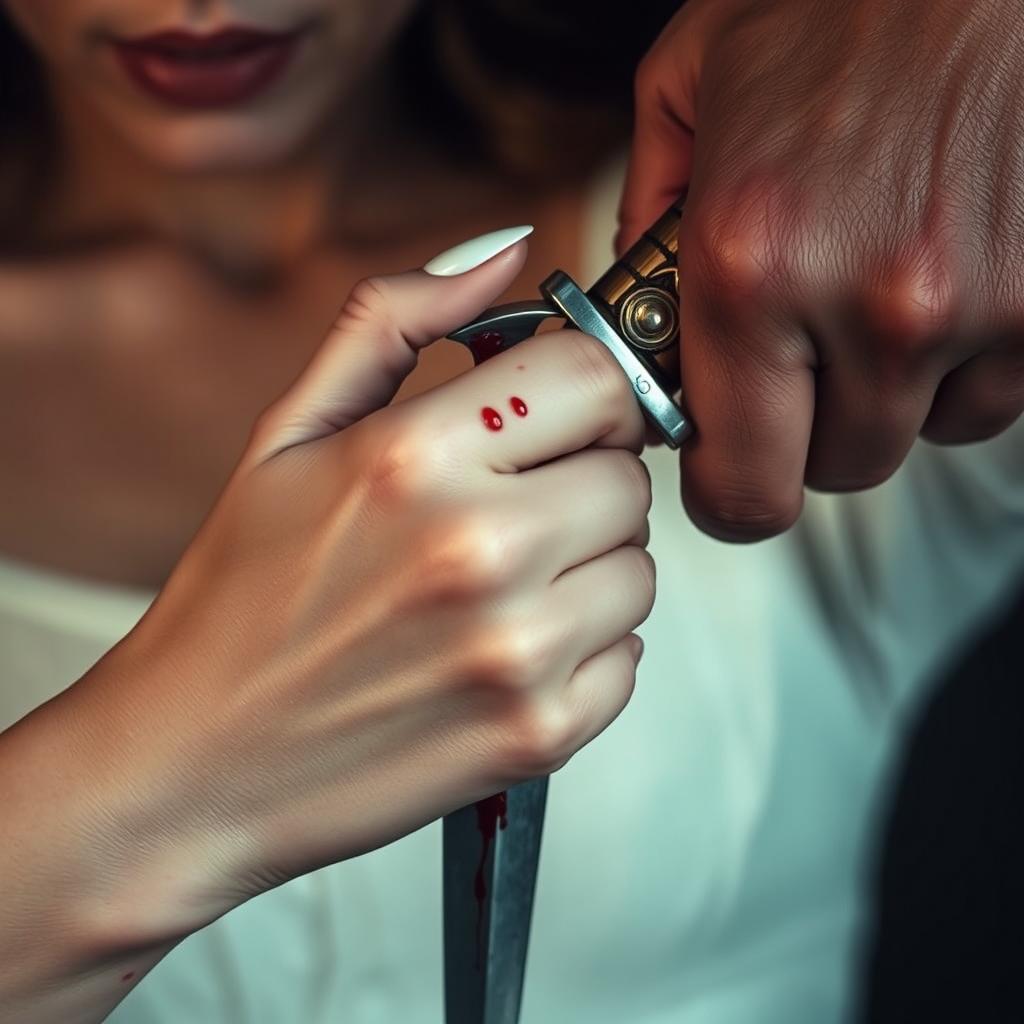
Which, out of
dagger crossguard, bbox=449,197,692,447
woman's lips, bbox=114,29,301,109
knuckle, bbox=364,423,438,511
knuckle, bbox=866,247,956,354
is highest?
woman's lips, bbox=114,29,301,109

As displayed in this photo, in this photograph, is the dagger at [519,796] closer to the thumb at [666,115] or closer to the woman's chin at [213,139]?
the thumb at [666,115]

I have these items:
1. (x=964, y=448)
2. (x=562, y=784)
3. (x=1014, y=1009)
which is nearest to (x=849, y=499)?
(x=964, y=448)

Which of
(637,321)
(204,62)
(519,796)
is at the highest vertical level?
(204,62)

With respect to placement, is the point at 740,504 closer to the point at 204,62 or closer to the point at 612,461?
the point at 612,461

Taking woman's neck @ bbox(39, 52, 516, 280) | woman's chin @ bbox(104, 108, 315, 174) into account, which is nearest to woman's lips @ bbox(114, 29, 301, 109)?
woman's chin @ bbox(104, 108, 315, 174)

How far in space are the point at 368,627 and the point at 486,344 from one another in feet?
0.39

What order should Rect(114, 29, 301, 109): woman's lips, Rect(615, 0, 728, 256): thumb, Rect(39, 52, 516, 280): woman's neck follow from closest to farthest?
1. Rect(615, 0, 728, 256): thumb
2. Rect(114, 29, 301, 109): woman's lips
3. Rect(39, 52, 516, 280): woman's neck

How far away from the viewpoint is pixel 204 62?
0.79 meters

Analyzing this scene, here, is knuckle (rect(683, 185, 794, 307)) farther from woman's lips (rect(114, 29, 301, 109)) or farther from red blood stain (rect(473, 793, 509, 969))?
woman's lips (rect(114, 29, 301, 109))

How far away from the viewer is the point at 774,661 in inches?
36.8

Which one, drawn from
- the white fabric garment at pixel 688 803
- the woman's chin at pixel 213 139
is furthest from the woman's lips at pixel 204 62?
the white fabric garment at pixel 688 803

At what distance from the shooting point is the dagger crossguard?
52cm

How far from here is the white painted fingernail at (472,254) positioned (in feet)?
1.73

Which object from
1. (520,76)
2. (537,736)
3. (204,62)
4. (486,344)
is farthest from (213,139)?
(537,736)
